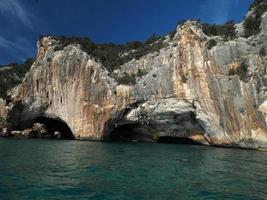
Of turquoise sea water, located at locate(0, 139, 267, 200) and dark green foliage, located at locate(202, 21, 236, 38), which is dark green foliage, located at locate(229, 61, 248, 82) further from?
turquoise sea water, located at locate(0, 139, 267, 200)

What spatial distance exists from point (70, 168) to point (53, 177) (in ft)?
10.3

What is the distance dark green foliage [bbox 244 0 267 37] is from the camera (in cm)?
4334

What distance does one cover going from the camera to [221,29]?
46.7 m

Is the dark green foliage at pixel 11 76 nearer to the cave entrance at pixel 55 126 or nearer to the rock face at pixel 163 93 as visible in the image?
the rock face at pixel 163 93

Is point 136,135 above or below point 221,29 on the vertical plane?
below

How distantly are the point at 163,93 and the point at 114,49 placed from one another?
72.2ft

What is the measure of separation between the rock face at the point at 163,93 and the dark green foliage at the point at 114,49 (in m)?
1.50

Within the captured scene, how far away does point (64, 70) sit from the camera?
56688mm

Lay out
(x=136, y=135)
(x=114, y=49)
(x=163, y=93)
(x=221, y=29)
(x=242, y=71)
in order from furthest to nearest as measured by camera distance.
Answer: (x=114, y=49)
(x=136, y=135)
(x=163, y=93)
(x=221, y=29)
(x=242, y=71)

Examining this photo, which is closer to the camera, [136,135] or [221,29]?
[221,29]

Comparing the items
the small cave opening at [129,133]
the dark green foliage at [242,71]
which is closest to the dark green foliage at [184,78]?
the dark green foliage at [242,71]

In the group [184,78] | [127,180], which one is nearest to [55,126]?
[184,78]

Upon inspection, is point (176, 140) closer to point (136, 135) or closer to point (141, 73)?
point (136, 135)

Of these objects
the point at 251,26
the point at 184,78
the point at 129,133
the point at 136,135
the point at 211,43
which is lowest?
the point at 136,135
